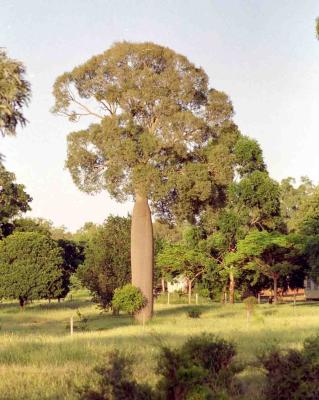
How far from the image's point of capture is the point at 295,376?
27.8 ft

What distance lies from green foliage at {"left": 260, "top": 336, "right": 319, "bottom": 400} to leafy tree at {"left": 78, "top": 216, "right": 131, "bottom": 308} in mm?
29044

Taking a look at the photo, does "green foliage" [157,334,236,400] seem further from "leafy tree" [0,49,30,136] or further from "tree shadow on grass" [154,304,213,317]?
"tree shadow on grass" [154,304,213,317]

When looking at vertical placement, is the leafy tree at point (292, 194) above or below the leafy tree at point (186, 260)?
above

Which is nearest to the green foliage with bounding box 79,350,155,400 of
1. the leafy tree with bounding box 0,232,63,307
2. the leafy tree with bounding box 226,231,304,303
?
the leafy tree with bounding box 226,231,304,303

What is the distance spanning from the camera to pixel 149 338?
64.9ft

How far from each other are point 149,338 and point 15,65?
9.62 m

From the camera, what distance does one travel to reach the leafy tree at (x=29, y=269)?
48.6 meters

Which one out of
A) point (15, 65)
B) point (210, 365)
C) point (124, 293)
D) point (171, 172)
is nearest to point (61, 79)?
point (171, 172)

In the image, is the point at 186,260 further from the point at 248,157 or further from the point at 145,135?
the point at 145,135

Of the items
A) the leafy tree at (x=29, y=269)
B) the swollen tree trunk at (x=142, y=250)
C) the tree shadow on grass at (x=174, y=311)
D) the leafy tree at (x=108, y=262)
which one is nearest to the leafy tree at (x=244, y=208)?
the tree shadow on grass at (x=174, y=311)

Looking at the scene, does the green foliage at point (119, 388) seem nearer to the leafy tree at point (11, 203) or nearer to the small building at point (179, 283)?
the small building at point (179, 283)

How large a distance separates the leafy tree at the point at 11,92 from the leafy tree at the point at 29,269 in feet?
117

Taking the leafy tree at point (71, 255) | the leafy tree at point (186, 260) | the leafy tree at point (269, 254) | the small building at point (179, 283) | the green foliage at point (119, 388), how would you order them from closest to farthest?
the green foliage at point (119, 388)
the leafy tree at point (269, 254)
the leafy tree at point (186, 260)
the small building at point (179, 283)
the leafy tree at point (71, 255)

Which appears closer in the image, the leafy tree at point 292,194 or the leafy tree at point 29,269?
the leafy tree at point 29,269
